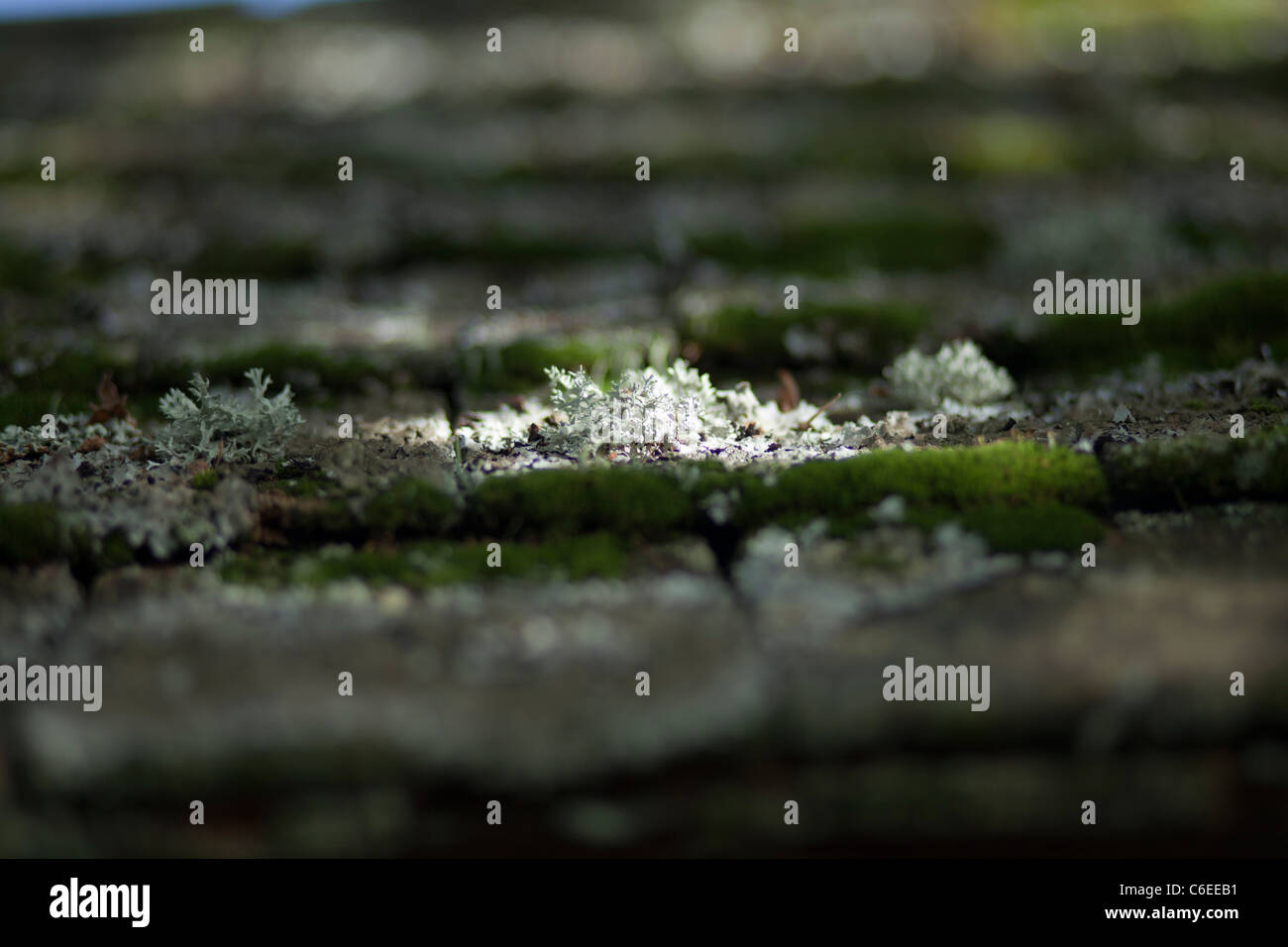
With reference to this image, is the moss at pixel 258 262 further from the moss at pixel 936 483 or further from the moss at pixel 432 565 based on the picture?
the moss at pixel 936 483

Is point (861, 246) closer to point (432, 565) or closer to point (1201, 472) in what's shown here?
point (1201, 472)

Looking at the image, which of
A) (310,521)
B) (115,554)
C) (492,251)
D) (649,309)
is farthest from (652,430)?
(492,251)

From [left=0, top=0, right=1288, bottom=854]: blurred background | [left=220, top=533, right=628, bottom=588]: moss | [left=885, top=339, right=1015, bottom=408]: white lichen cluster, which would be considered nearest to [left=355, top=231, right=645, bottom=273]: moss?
[left=0, top=0, right=1288, bottom=854]: blurred background

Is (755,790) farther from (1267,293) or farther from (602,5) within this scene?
Result: (602,5)

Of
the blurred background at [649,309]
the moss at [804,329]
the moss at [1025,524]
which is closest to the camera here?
the blurred background at [649,309]

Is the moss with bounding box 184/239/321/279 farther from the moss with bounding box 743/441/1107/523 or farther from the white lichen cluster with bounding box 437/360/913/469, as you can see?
the moss with bounding box 743/441/1107/523

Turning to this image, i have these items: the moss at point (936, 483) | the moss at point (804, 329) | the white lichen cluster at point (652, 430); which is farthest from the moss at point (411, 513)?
the moss at point (804, 329)
